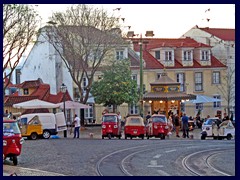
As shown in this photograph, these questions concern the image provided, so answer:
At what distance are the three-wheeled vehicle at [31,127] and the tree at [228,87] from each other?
30.4 metres

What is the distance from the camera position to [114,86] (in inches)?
2108

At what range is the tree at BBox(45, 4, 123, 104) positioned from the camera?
4903cm

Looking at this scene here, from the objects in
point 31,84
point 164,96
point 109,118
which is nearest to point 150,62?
point 31,84

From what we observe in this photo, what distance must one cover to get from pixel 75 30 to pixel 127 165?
1152 inches

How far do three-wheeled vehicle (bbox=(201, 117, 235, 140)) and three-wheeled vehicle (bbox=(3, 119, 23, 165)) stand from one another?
18.5 m

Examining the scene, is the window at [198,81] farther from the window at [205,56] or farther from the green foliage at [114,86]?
the green foliage at [114,86]

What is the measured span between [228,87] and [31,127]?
3135 cm

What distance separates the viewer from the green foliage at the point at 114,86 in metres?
53.5

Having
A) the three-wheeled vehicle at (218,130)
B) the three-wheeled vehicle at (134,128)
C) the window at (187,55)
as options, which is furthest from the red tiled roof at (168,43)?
the three-wheeled vehicle at (134,128)

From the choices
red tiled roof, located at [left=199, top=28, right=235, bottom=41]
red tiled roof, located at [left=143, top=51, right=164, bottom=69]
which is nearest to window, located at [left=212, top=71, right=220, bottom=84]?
red tiled roof, located at [left=199, top=28, right=235, bottom=41]

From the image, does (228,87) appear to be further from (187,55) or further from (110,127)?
(110,127)

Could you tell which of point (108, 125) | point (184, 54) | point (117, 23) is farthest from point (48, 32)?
point (184, 54)

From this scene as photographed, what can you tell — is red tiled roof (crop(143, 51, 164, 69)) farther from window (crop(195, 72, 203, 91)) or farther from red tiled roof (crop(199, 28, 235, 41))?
red tiled roof (crop(199, 28, 235, 41))

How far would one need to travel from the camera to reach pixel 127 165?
21203mm
